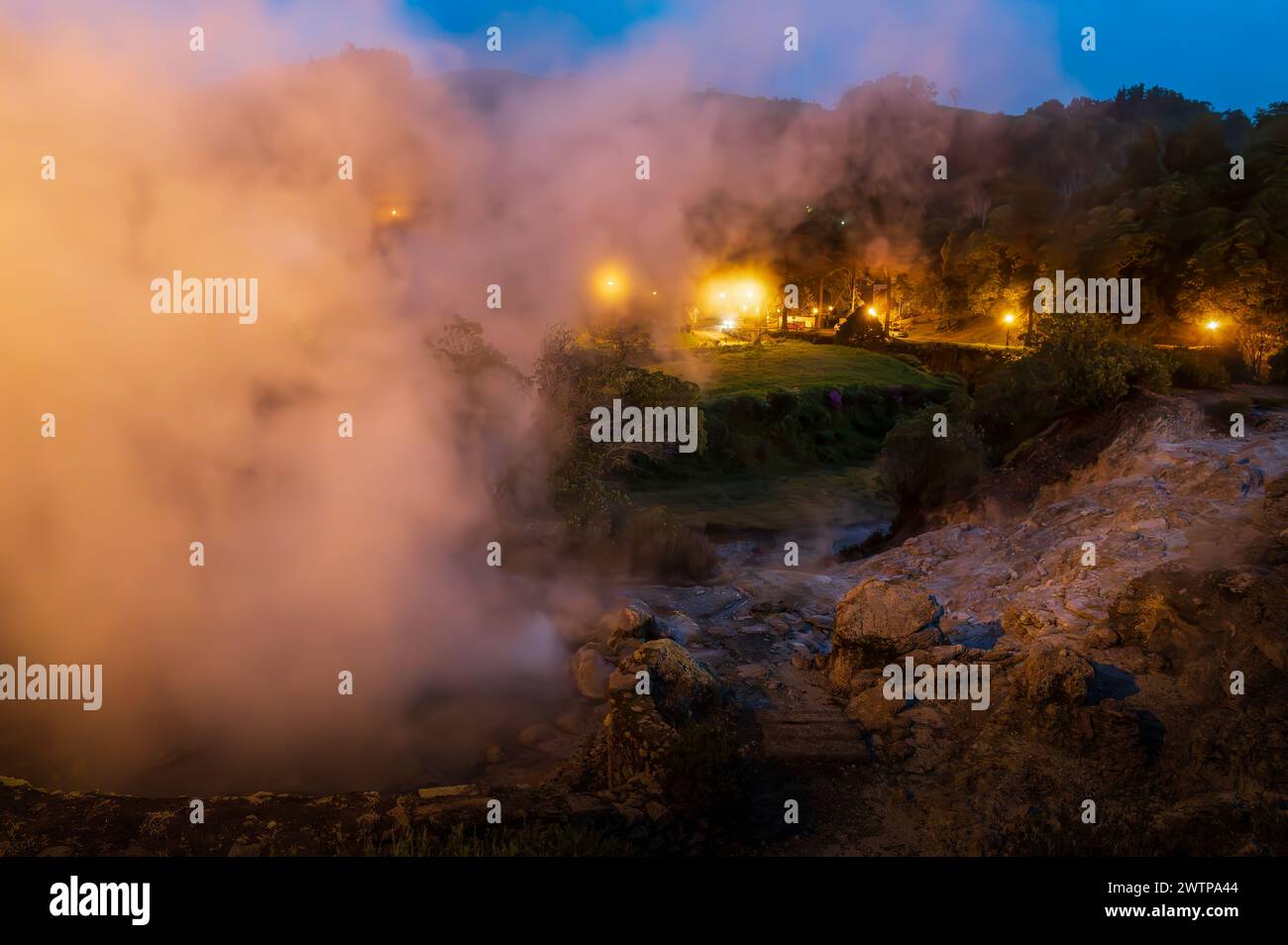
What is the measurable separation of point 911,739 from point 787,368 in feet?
78.1

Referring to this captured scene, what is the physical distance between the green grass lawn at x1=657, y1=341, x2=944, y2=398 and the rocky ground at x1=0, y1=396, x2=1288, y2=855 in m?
15.9

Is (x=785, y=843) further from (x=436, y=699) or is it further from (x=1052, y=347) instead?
(x=1052, y=347)

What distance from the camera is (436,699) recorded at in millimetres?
7891

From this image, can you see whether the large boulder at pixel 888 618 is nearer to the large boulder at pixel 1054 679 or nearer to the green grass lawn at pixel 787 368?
the large boulder at pixel 1054 679

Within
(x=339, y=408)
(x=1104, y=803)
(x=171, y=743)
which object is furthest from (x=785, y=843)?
(x=339, y=408)

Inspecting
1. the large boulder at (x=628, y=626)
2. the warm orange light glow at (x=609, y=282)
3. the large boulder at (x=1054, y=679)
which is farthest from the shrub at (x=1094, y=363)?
the large boulder at (x=628, y=626)

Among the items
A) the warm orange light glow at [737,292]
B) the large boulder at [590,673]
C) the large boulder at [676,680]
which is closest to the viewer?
the large boulder at [676,680]

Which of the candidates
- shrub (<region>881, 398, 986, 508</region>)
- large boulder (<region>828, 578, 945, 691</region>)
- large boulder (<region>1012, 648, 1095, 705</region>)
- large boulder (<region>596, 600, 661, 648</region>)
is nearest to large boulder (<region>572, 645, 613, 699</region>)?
large boulder (<region>596, 600, 661, 648</region>)

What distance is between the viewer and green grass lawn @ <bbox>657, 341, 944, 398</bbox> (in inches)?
1051

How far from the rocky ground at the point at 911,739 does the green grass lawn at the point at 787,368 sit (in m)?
15.9

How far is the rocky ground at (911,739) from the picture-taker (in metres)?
5.20

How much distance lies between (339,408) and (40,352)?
8.13 ft

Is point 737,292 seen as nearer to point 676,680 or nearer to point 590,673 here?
point 590,673
